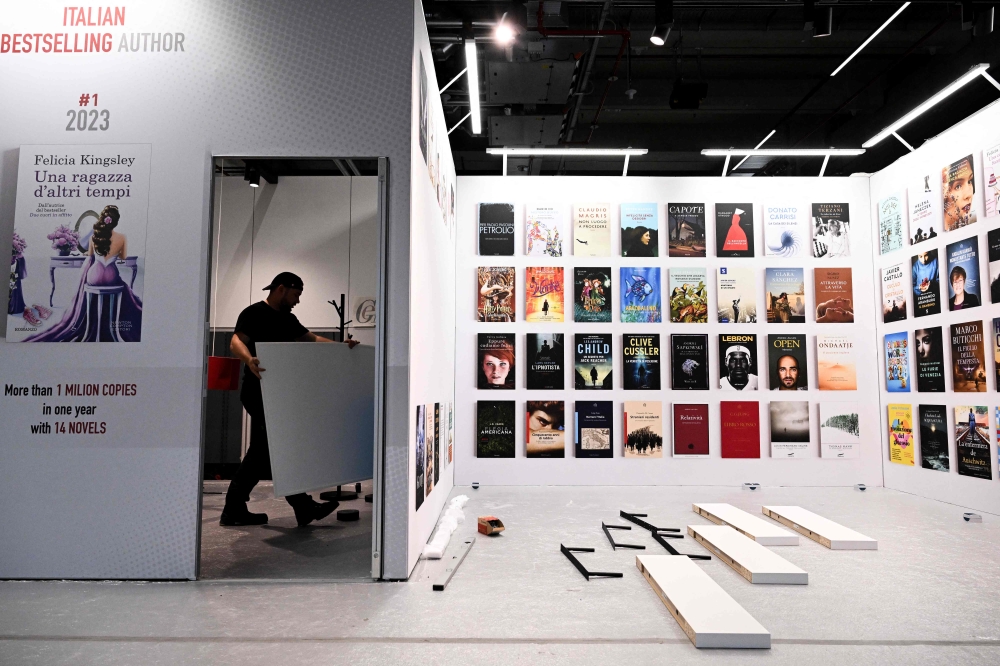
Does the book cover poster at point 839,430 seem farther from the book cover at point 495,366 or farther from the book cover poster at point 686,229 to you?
the book cover at point 495,366

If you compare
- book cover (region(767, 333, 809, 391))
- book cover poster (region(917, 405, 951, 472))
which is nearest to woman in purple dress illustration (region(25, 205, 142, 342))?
book cover (region(767, 333, 809, 391))

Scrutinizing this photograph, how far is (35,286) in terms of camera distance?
3.28m

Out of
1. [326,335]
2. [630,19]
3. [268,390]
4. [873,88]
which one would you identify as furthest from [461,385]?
[873,88]

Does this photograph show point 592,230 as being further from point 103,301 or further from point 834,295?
point 103,301

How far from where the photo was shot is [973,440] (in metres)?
5.24

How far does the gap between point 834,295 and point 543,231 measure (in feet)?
10.00

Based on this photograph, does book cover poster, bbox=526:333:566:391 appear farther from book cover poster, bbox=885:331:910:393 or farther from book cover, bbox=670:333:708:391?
book cover poster, bbox=885:331:910:393

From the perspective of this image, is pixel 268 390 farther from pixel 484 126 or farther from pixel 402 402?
pixel 484 126

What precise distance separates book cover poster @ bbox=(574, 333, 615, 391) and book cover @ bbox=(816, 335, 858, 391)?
2.12 m

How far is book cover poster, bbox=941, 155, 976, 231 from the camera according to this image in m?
5.25

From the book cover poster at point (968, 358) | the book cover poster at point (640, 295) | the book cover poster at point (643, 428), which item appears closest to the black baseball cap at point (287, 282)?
the book cover poster at point (640, 295)

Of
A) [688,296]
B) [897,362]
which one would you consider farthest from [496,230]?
[897,362]

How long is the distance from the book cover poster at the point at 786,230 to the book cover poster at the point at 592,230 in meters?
1.65

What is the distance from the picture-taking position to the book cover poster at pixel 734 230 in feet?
22.0
